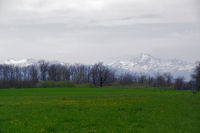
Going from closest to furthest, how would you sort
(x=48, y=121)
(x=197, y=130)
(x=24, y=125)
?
1. (x=197, y=130)
2. (x=24, y=125)
3. (x=48, y=121)

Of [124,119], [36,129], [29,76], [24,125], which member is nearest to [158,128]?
[124,119]

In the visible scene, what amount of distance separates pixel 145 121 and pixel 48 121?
19.9ft

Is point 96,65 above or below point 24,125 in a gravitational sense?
above

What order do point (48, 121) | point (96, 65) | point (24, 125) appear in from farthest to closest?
point (96, 65)
point (48, 121)
point (24, 125)

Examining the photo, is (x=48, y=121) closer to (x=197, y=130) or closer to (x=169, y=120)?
(x=169, y=120)

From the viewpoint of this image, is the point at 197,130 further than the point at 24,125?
No

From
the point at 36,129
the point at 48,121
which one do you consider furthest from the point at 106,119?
the point at 36,129

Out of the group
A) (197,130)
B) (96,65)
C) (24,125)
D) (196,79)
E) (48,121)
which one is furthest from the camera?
(96,65)

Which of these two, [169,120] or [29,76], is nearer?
[169,120]

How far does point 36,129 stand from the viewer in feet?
46.0

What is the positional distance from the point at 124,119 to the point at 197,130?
15.8 ft

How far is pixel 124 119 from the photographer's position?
55.9 feet

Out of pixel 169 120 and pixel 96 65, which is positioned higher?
pixel 96 65

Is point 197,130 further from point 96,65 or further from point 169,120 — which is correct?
point 96,65
